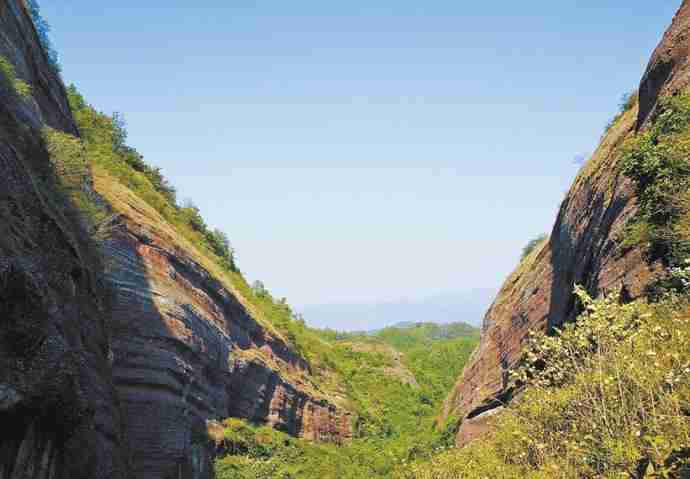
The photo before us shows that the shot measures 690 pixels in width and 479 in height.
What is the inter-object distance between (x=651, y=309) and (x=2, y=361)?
33.1 ft

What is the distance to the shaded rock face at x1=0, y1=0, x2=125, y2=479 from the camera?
682cm

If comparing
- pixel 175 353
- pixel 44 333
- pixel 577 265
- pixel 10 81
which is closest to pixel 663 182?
pixel 577 265

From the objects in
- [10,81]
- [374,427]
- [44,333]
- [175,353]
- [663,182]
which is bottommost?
[374,427]

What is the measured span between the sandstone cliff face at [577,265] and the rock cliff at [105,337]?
9451 mm

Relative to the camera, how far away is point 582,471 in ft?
24.4

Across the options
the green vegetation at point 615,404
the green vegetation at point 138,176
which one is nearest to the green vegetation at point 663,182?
the green vegetation at point 615,404

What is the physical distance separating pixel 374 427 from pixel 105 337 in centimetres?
3114

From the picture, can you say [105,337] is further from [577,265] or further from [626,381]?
[577,265]

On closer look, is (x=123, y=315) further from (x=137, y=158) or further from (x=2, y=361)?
(x=137, y=158)

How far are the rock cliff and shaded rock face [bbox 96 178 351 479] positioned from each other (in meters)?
0.06

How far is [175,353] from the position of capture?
64.3 ft

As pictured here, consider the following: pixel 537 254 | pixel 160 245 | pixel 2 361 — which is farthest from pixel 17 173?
pixel 537 254

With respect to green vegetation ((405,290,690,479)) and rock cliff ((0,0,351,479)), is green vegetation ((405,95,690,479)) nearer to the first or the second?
green vegetation ((405,290,690,479))

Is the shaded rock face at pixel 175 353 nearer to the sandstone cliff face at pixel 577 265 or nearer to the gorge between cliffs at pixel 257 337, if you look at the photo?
the gorge between cliffs at pixel 257 337
